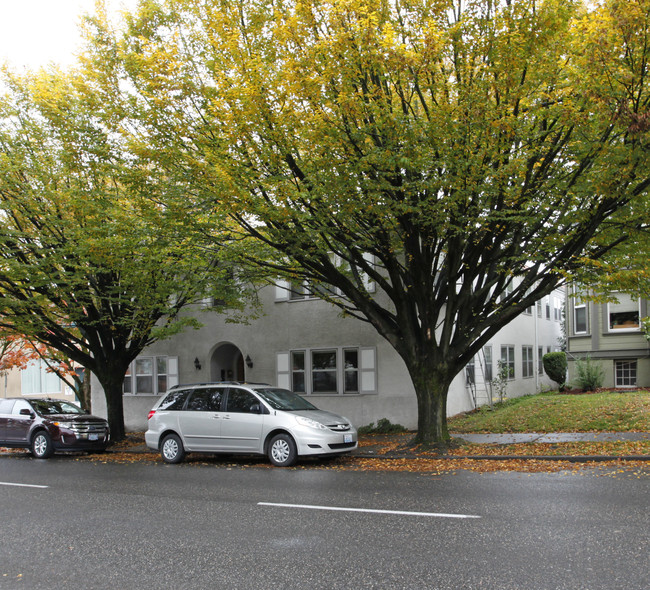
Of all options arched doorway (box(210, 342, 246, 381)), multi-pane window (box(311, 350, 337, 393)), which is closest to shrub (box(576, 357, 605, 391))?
multi-pane window (box(311, 350, 337, 393))

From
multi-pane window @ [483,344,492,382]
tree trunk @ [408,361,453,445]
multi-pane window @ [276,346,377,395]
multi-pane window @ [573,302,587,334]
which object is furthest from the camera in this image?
multi-pane window @ [573,302,587,334]

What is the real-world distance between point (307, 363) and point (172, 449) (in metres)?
7.27

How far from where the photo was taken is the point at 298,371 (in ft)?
68.2

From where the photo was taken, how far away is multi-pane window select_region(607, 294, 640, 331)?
2778 centimetres

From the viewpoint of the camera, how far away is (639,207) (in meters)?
11.9

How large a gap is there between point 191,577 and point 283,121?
7.59m

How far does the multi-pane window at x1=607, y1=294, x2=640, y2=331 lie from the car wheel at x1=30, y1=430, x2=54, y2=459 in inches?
920

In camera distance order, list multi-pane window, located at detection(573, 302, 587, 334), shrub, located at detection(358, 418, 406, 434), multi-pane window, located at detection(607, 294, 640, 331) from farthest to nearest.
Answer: multi-pane window, located at detection(573, 302, 587, 334) < multi-pane window, located at detection(607, 294, 640, 331) < shrub, located at detection(358, 418, 406, 434)

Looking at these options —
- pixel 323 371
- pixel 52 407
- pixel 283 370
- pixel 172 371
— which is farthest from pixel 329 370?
pixel 52 407

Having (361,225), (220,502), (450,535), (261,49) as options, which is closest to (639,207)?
(361,225)

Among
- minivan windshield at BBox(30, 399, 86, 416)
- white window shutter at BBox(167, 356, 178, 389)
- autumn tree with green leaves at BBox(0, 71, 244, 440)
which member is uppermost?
autumn tree with green leaves at BBox(0, 71, 244, 440)

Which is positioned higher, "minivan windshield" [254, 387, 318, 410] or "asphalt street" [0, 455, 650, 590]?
"minivan windshield" [254, 387, 318, 410]

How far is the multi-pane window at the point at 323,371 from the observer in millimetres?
20125

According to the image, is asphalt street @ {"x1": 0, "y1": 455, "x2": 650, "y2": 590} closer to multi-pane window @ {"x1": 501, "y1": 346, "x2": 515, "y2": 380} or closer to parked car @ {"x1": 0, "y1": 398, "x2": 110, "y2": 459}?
parked car @ {"x1": 0, "y1": 398, "x2": 110, "y2": 459}
